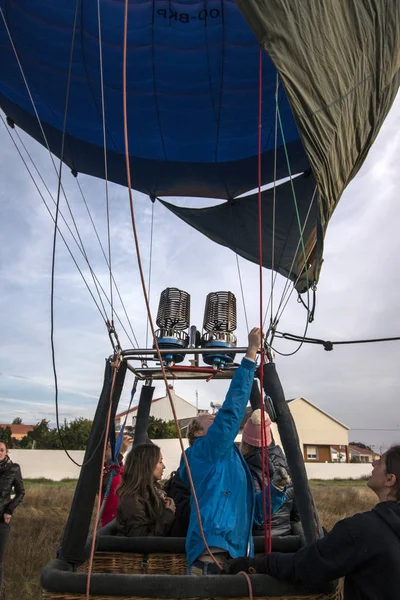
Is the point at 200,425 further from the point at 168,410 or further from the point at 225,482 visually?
the point at 168,410

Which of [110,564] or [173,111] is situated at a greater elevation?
[173,111]

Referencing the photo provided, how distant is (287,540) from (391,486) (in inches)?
53.5

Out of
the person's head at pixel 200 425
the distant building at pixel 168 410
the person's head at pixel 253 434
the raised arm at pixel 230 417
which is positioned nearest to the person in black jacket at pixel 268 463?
the person's head at pixel 253 434

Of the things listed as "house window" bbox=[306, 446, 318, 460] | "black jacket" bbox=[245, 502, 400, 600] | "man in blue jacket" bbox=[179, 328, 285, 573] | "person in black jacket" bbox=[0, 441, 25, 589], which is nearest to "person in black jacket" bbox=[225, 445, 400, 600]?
"black jacket" bbox=[245, 502, 400, 600]

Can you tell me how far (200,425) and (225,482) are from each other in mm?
779

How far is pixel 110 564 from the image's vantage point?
7.77 ft

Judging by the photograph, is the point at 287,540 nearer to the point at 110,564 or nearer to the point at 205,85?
the point at 110,564

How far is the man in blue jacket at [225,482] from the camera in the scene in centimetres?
163

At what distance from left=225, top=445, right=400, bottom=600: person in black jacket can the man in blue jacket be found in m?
0.35

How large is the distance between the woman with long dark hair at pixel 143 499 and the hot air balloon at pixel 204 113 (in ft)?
0.35

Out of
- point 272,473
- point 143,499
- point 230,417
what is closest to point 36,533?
point 143,499

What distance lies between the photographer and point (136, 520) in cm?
250

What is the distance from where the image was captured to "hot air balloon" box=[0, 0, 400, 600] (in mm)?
1931

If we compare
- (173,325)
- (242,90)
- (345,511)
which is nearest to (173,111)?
(242,90)
